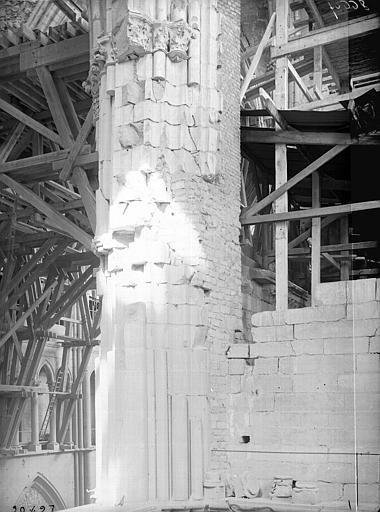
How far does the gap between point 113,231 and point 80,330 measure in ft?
35.1

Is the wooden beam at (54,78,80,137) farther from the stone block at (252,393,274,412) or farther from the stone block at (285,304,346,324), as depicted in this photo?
the stone block at (252,393,274,412)

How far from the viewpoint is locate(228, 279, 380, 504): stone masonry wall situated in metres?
8.04

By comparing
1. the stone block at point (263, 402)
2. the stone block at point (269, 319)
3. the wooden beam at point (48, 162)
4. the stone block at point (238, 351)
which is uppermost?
the wooden beam at point (48, 162)

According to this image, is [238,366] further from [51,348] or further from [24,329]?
[51,348]

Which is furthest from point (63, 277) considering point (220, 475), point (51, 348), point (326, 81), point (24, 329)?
point (220, 475)

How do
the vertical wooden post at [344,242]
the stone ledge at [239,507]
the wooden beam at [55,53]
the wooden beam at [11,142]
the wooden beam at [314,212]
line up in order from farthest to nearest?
the vertical wooden post at [344,242] < the wooden beam at [11,142] < the wooden beam at [55,53] < the wooden beam at [314,212] < the stone ledge at [239,507]

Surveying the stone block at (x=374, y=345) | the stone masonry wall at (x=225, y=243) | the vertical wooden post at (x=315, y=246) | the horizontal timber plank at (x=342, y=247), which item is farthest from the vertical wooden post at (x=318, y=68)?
the stone block at (x=374, y=345)

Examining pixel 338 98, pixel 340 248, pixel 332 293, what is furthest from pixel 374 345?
pixel 338 98

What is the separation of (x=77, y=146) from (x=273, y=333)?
366 cm

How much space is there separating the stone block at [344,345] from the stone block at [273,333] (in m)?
0.44

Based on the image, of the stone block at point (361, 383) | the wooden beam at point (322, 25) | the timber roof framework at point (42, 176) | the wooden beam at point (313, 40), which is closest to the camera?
the stone block at point (361, 383)

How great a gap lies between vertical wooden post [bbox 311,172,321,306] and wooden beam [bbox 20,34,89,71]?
3.54 metres

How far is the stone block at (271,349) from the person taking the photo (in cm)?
863

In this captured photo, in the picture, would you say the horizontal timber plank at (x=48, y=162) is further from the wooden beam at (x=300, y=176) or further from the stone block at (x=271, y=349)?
the stone block at (x=271, y=349)
